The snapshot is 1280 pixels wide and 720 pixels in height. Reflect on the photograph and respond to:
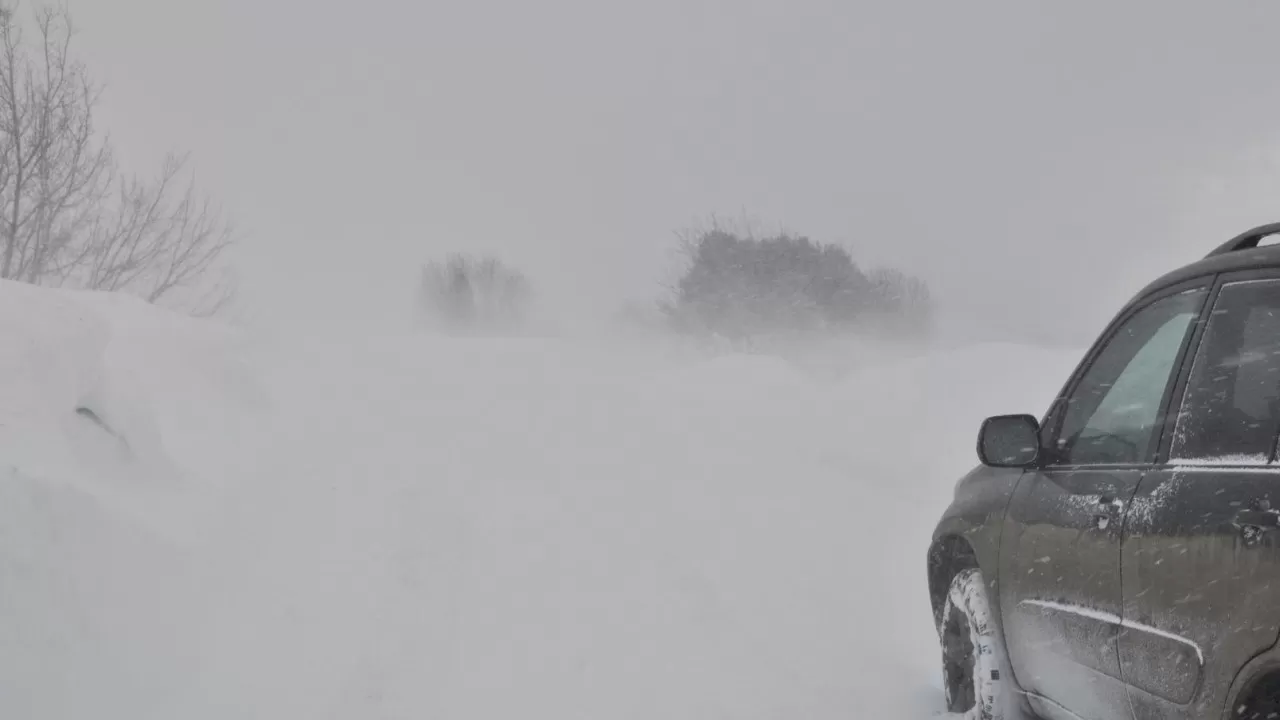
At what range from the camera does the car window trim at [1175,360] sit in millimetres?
2492

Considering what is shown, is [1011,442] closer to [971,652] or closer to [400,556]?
[971,652]

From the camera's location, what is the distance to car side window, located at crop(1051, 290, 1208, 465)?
2.63 meters

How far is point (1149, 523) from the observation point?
235 cm

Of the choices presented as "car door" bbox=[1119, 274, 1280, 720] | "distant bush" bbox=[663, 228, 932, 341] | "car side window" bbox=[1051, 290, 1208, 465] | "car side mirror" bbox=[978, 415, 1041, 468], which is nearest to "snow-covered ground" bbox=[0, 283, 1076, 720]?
"car side mirror" bbox=[978, 415, 1041, 468]

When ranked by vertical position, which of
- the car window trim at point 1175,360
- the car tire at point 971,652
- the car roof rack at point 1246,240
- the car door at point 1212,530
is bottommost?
the car tire at point 971,652

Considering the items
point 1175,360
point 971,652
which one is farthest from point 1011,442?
point 971,652

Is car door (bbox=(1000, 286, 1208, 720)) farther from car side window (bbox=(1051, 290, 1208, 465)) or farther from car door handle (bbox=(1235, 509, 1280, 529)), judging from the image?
car door handle (bbox=(1235, 509, 1280, 529))

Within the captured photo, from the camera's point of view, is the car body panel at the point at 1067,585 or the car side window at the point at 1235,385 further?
the car body panel at the point at 1067,585

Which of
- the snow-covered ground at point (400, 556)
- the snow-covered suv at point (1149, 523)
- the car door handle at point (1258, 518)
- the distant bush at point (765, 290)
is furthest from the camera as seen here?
the distant bush at point (765, 290)

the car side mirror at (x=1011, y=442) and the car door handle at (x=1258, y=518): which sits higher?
the car side mirror at (x=1011, y=442)

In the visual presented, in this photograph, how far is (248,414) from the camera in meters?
9.73

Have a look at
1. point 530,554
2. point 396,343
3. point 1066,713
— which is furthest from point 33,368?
point 396,343

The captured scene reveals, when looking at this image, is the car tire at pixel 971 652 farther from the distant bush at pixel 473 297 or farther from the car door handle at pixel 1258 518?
the distant bush at pixel 473 297

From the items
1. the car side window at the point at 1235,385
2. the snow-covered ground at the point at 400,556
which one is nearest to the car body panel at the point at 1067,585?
the car side window at the point at 1235,385
